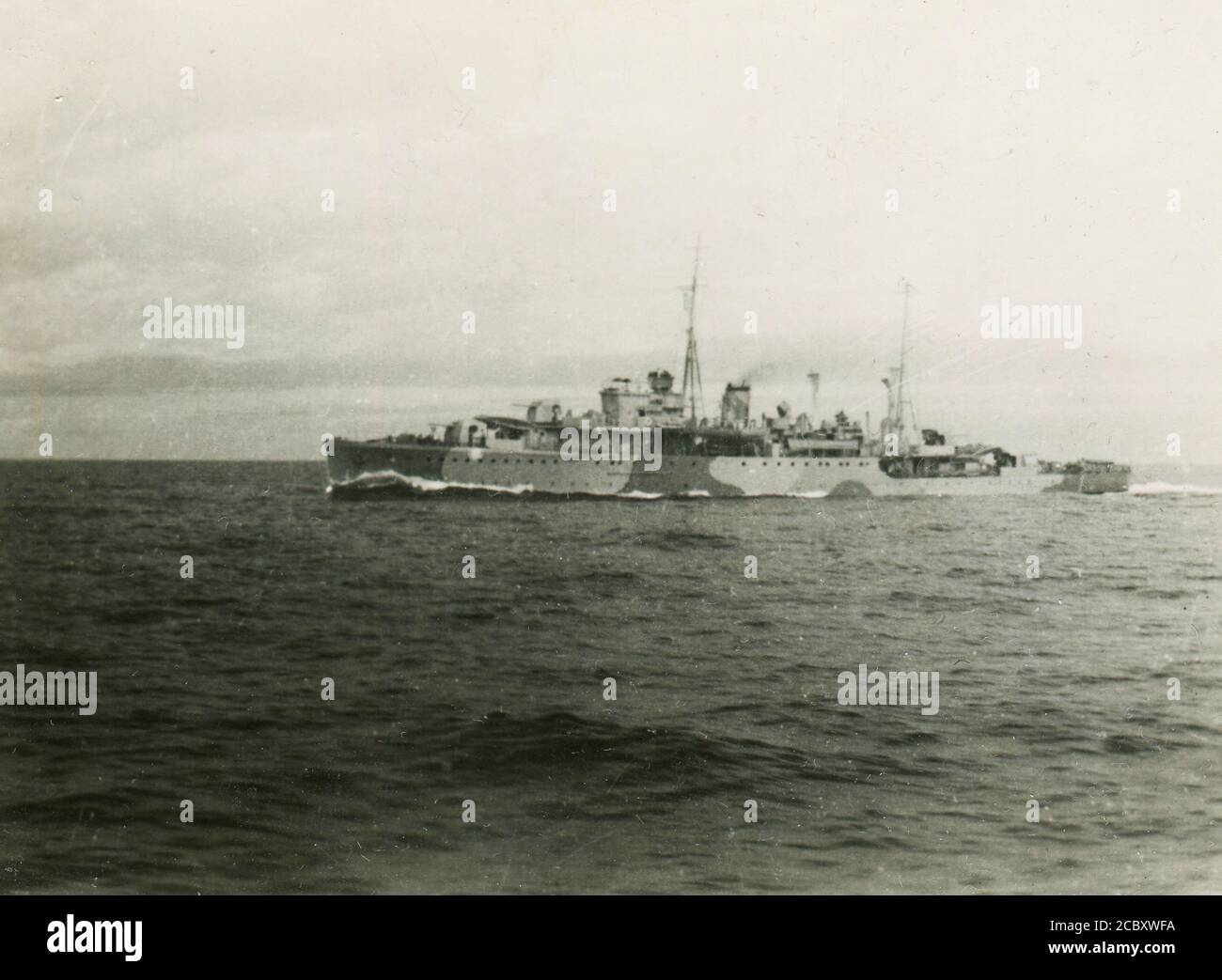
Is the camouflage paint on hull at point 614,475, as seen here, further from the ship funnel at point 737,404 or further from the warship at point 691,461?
the ship funnel at point 737,404

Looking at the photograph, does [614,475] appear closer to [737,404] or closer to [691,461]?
[691,461]

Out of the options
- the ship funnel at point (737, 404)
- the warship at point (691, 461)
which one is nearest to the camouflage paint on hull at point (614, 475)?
the warship at point (691, 461)

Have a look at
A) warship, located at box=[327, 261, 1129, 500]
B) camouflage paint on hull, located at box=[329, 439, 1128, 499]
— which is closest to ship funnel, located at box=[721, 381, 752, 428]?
warship, located at box=[327, 261, 1129, 500]

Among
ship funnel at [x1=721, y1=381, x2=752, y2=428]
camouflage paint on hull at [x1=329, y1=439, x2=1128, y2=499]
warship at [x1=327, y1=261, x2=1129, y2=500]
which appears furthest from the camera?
camouflage paint on hull at [x1=329, y1=439, x2=1128, y2=499]

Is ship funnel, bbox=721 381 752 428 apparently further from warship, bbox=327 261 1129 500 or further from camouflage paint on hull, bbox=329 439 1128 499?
camouflage paint on hull, bbox=329 439 1128 499

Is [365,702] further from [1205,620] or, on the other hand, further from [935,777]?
[1205,620]

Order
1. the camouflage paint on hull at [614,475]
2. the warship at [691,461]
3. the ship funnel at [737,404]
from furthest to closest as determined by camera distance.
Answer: the camouflage paint on hull at [614,475] < the warship at [691,461] < the ship funnel at [737,404]
